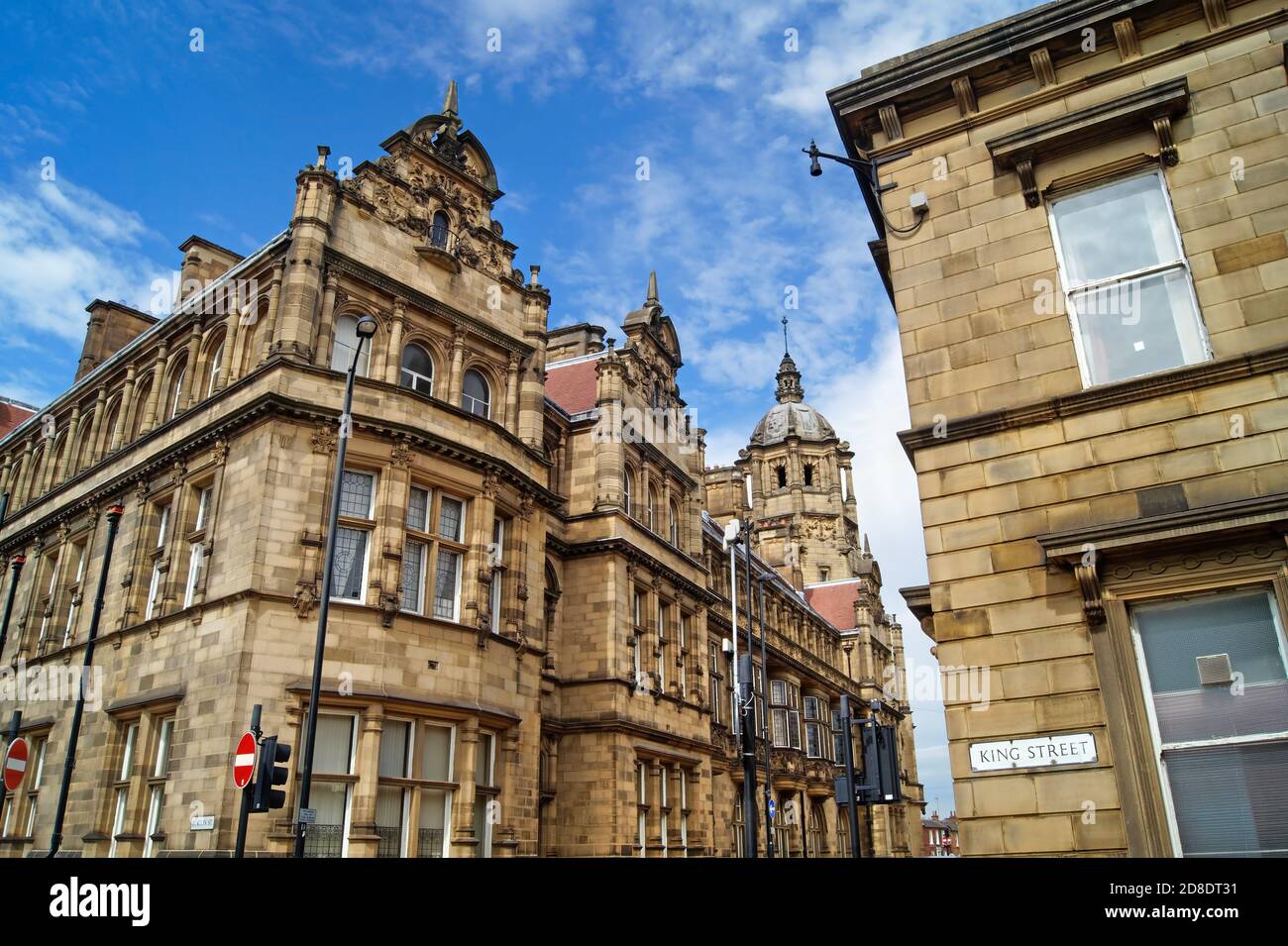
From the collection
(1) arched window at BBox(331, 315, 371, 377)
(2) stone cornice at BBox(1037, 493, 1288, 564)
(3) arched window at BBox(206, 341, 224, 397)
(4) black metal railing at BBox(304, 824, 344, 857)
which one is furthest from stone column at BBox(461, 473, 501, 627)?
(2) stone cornice at BBox(1037, 493, 1288, 564)

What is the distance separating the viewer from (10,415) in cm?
4194

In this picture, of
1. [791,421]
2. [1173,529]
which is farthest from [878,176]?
[791,421]

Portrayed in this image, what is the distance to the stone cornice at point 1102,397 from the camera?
900 centimetres

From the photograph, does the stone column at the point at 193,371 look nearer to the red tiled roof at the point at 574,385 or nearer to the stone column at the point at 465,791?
the stone column at the point at 465,791

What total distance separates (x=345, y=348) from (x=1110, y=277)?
1719 cm

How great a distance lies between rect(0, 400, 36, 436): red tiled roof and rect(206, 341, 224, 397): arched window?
78.3 feet

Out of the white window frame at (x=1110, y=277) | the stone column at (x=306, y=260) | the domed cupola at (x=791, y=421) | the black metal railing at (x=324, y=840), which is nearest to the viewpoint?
the white window frame at (x=1110, y=277)

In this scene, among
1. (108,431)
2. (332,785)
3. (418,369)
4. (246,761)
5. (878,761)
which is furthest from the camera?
(108,431)

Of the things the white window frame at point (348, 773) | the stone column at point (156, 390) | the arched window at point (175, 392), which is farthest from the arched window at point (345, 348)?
the white window frame at point (348, 773)

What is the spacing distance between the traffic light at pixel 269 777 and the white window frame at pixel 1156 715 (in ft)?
37.8

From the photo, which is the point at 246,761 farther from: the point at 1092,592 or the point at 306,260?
the point at 1092,592

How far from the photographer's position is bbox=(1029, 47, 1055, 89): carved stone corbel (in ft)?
36.3
